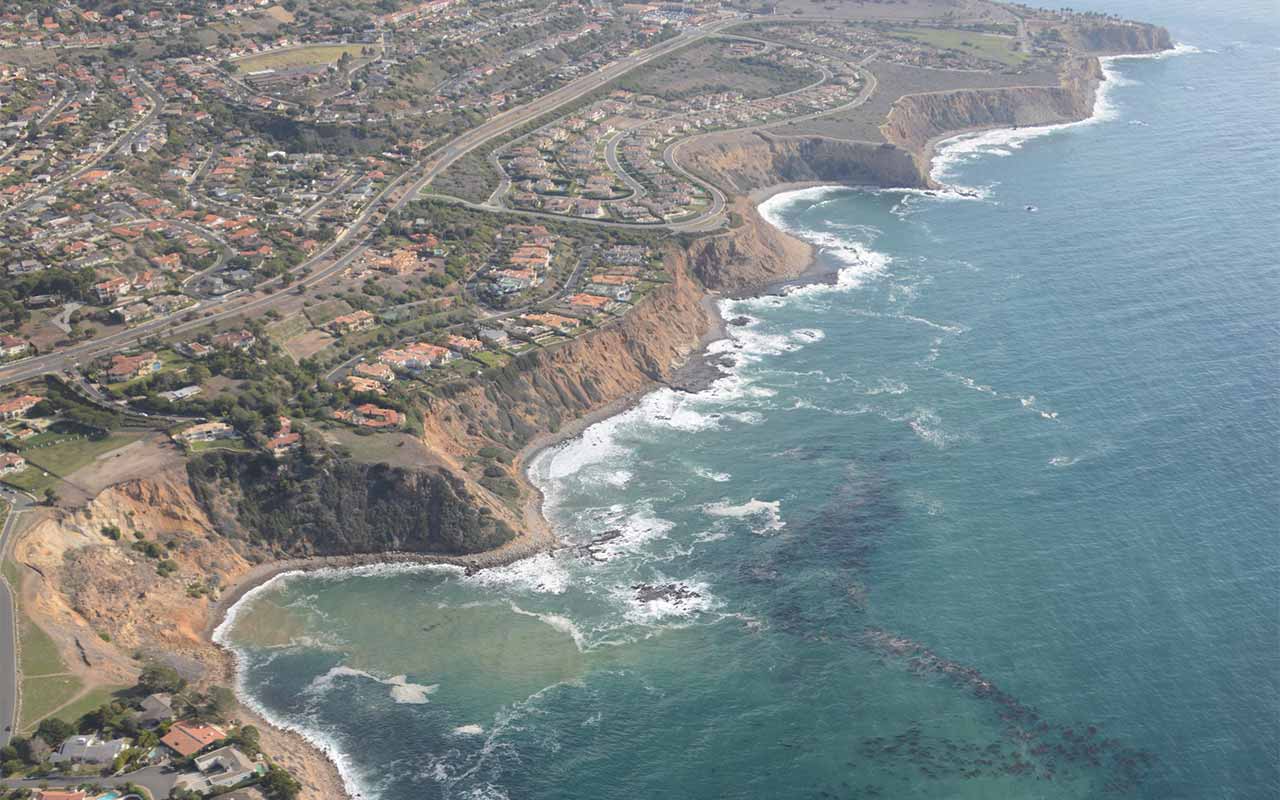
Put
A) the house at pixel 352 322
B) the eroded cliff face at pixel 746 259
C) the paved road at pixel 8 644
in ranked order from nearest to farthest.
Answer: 1. the paved road at pixel 8 644
2. the house at pixel 352 322
3. the eroded cliff face at pixel 746 259

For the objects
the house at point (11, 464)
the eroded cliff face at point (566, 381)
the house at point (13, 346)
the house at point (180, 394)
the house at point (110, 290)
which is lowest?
the eroded cliff face at point (566, 381)

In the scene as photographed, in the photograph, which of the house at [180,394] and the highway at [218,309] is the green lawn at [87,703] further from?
the highway at [218,309]

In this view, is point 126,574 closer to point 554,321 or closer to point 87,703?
point 87,703

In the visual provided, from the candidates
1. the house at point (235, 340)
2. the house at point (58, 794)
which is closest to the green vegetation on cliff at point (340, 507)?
the house at point (235, 340)

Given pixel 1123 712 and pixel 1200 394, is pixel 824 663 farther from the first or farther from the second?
pixel 1200 394

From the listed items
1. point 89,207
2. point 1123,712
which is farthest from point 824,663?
point 89,207

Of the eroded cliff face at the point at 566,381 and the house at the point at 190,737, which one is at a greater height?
the eroded cliff face at the point at 566,381

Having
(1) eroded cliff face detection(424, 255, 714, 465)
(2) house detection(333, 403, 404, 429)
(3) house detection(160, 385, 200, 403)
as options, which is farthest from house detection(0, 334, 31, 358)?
(1) eroded cliff face detection(424, 255, 714, 465)
